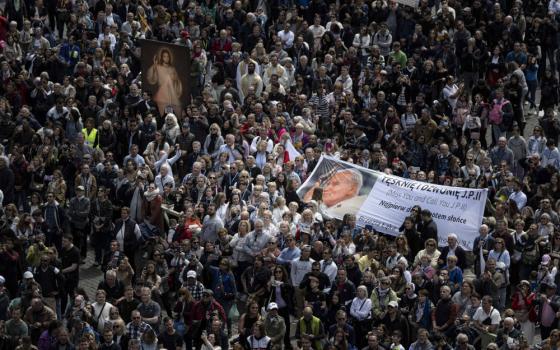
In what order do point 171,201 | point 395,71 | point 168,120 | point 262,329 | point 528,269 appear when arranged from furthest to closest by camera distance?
point 395,71 < point 168,120 < point 171,201 < point 528,269 < point 262,329

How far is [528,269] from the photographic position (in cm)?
2875

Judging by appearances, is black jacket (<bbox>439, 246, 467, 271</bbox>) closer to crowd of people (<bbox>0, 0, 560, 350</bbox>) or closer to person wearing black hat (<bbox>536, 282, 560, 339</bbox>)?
crowd of people (<bbox>0, 0, 560, 350</bbox>)

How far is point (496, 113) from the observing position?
114 ft

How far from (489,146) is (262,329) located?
34.3ft

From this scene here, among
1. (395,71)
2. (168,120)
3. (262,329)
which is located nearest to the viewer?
(262,329)

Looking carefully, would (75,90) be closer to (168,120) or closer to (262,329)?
(168,120)

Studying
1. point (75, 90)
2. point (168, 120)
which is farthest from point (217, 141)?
point (75, 90)

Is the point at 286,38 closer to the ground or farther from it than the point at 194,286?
farther from it

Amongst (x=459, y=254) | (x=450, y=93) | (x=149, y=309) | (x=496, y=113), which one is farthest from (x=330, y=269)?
(x=450, y=93)

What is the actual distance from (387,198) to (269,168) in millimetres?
2234

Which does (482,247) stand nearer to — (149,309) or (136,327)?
(149,309)

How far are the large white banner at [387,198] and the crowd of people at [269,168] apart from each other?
12.8 inches

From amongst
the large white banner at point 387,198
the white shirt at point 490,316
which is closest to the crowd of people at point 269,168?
the white shirt at point 490,316

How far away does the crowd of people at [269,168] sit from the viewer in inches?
1059
